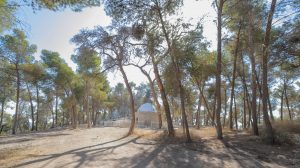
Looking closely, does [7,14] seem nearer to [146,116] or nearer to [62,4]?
[62,4]

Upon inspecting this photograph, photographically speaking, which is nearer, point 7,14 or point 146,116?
point 7,14

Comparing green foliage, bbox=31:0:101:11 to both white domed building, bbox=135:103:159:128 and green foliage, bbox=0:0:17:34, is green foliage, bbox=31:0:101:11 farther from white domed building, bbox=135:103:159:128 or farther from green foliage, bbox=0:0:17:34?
white domed building, bbox=135:103:159:128

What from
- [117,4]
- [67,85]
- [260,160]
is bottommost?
[260,160]

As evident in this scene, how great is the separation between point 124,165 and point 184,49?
945cm

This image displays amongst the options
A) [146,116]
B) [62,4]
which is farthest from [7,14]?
[146,116]

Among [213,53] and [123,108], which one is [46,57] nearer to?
[213,53]

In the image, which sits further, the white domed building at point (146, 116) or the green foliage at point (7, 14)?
the white domed building at point (146, 116)

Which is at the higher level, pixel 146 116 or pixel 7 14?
pixel 7 14

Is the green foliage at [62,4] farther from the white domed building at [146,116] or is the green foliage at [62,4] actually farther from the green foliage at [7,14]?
the white domed building at [146,116]

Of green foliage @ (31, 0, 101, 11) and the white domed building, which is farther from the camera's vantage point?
the white domed building

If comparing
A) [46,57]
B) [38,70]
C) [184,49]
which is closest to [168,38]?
[184,49]

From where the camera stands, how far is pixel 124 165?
742 centimetres

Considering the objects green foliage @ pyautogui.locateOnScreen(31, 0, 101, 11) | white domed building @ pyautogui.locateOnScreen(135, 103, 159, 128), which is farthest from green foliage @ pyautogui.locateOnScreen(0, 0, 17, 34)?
white domed building @ pyautogui.locateOnScreen(135, 103, 159, 128)

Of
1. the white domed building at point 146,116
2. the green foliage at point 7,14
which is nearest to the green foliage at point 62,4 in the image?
the green foliage at point 7,14
